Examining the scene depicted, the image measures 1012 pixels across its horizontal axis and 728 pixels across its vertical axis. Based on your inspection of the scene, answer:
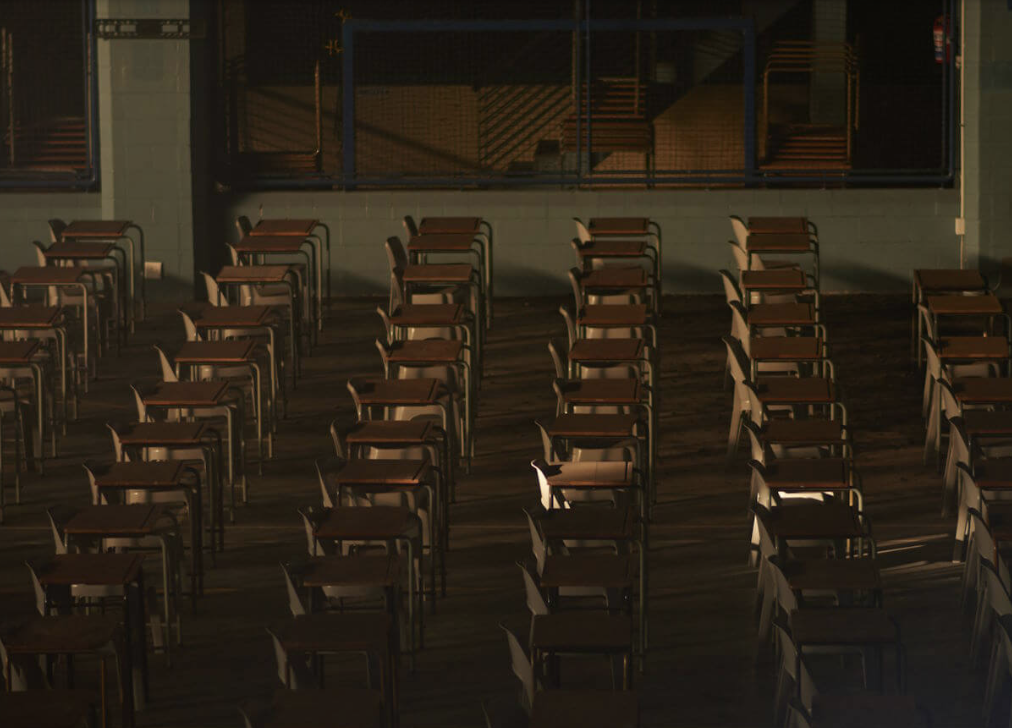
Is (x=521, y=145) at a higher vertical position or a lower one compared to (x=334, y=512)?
higher

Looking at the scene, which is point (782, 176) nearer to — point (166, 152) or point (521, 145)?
point (521, 145)

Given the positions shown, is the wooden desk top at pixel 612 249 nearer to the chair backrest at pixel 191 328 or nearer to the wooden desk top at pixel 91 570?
the chair backrest at pixel 191 328

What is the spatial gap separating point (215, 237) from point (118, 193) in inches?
35.9

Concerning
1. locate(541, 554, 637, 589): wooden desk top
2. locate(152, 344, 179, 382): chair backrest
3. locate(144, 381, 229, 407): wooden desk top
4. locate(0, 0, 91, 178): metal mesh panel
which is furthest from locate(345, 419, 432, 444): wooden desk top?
locate(0, 0, 91, 178): metal mesh panel

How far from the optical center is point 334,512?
7469 millimetres

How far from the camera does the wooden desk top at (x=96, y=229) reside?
1327cm

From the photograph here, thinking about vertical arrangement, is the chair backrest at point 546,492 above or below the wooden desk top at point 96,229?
below

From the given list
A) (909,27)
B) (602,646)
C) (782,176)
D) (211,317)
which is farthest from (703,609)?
(909,27)

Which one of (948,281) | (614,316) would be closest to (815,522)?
(614,316)

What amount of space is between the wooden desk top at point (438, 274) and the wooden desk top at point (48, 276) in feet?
7.41

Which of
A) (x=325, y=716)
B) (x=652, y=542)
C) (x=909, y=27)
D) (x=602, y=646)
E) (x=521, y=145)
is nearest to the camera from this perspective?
(x=325, y=716)

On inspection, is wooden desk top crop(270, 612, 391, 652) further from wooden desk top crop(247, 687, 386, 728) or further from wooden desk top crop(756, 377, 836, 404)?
wooden desk top crop(756, 377, 836, 404)

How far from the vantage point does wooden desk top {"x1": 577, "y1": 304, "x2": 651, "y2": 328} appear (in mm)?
10773

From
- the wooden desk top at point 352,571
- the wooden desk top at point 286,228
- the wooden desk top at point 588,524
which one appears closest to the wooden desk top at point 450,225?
the wooden desk top at point 286,228
